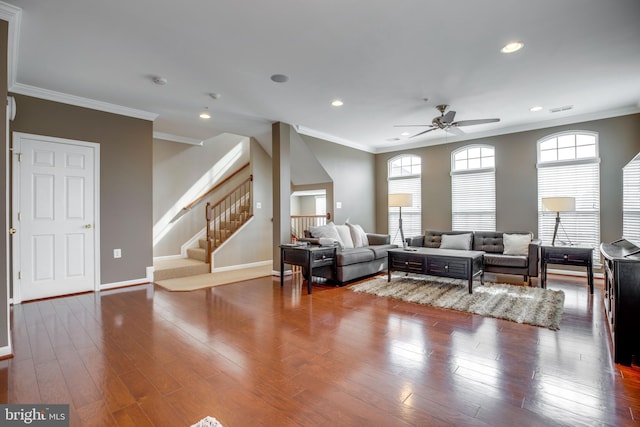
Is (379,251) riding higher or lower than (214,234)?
lower

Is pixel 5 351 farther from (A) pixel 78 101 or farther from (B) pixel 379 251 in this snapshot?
(B) pixel 379 251

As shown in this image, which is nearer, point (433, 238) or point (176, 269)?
point (176, 269)

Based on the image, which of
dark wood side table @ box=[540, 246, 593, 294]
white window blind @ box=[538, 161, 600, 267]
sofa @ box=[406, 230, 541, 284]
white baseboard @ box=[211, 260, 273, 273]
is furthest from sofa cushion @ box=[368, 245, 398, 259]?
white window blind @ box=[538, 161, 600, 267]

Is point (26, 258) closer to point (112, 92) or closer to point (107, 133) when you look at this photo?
point (107, 133)

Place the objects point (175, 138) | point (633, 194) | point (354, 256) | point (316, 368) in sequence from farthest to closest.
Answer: point (175, 138) < point (354, 256) < point (633, 194) < point (316, 368)

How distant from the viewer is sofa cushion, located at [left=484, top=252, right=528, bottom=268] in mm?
4668

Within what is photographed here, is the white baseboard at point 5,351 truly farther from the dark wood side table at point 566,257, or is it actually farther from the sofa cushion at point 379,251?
the dark wood side table at point 566,257

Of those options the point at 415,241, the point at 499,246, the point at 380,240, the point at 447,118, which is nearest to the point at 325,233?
the point at 380,240

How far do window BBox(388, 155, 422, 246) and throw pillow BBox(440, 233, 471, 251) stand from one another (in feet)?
5.75

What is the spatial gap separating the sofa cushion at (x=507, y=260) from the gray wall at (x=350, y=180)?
10.4 ft

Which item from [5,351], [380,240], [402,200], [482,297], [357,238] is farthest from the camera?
[380,240]

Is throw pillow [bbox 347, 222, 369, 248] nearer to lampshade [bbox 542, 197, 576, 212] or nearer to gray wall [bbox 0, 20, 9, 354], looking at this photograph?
lampshade [bbox 542, 197, 576, 212]

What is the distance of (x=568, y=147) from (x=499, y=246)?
227cm

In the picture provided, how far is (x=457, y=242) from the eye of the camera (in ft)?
18.1
